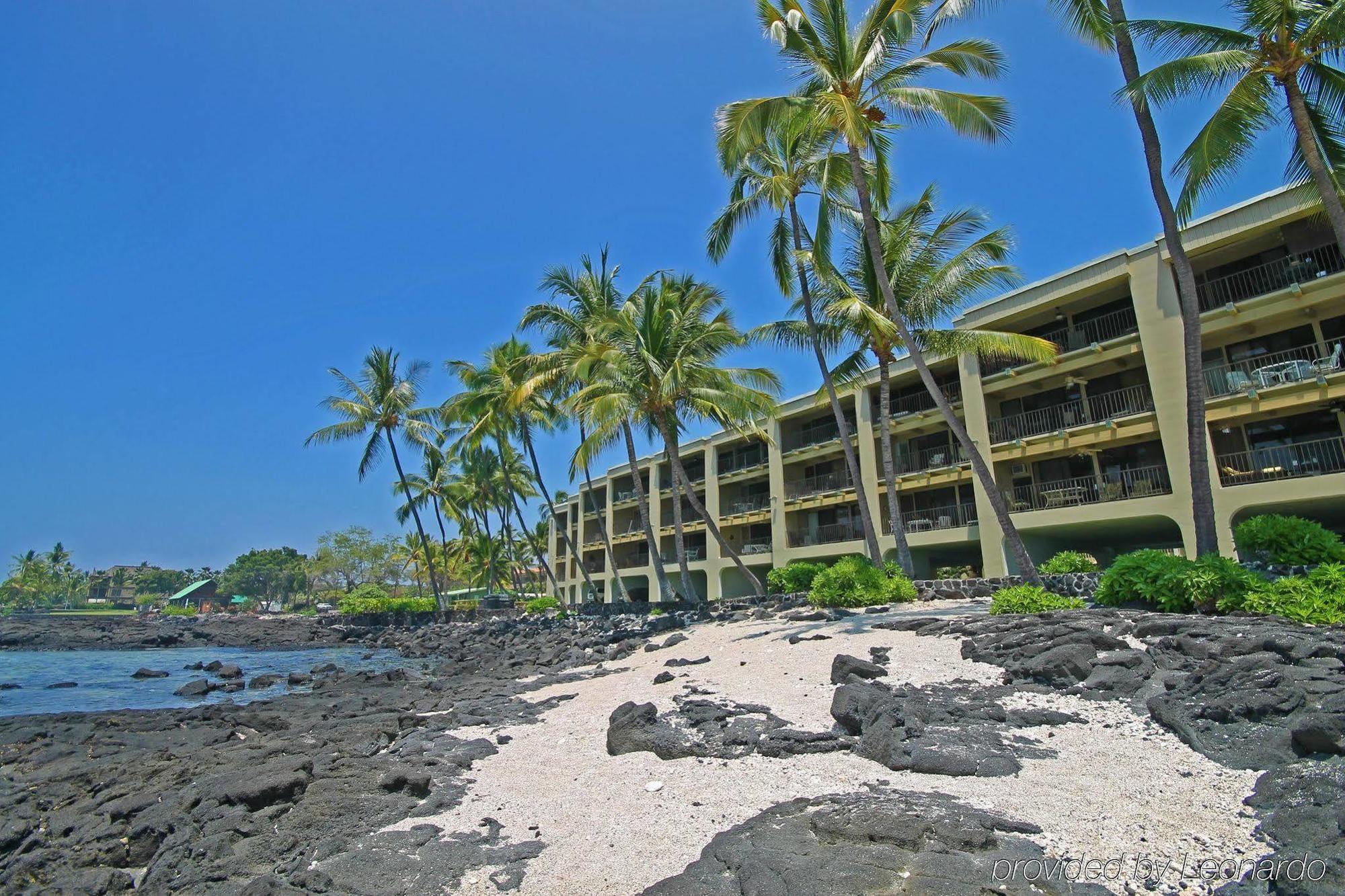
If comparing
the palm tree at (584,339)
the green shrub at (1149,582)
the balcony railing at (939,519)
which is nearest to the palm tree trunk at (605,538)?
the palm tree at (584,339)

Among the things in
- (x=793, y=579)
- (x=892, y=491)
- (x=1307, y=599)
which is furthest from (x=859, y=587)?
(x=1307, y=599)

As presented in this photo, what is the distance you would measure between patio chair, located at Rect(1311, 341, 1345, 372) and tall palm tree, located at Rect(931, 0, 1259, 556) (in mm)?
7471

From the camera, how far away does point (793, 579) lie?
22.1 meters

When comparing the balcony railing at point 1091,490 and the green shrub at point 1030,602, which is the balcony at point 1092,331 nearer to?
the balcony railing at point 1091,490

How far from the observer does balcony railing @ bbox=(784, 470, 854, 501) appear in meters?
31.5

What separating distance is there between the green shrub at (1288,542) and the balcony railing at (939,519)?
41.6 ft

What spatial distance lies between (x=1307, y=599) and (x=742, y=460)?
30149 millimetres

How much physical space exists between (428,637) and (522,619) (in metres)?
4.98

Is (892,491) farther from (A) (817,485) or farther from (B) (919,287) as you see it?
(A) (817,485)

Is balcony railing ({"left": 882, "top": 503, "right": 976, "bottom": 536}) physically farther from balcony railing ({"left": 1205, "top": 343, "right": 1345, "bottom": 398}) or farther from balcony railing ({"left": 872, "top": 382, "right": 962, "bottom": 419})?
balcony railing ({"left": 1205, "top": 343, "right": 1345, "bottom": 398})

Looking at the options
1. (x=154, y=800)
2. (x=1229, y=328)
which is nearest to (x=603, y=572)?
(x=1229, y=328)

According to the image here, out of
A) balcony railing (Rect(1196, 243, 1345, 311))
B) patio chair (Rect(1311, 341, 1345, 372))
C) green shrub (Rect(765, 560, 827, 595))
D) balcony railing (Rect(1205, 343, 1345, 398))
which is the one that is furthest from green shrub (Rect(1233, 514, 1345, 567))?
green shrub (Rect(765, 560, 827, 595))

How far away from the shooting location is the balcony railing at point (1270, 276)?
17.8 m

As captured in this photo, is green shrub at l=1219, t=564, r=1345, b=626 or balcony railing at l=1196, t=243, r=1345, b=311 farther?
balcony railing at l=1196, t=243, r=1345, b=311
